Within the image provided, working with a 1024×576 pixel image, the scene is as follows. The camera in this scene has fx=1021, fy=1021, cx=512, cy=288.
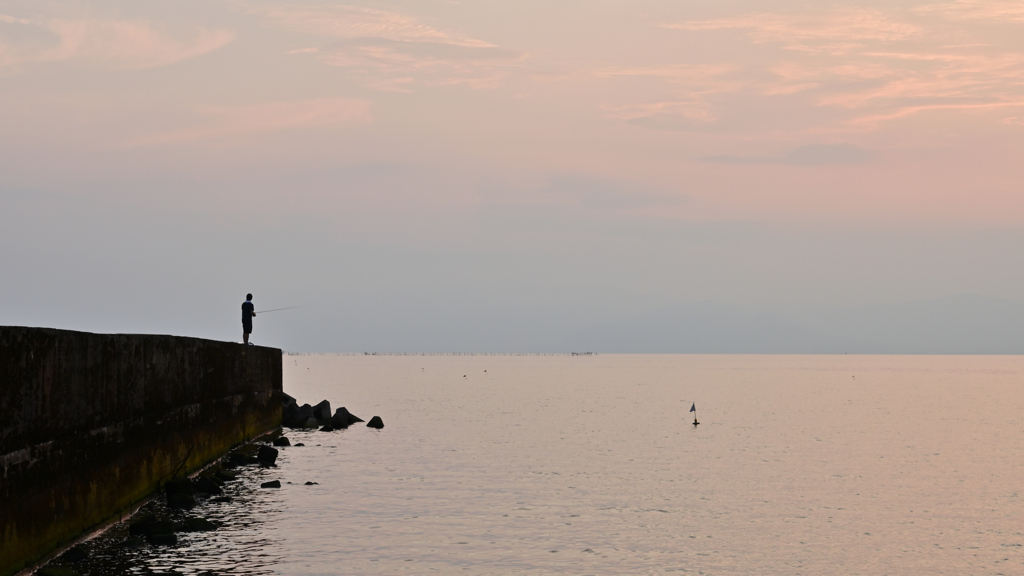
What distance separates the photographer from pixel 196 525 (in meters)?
15.3

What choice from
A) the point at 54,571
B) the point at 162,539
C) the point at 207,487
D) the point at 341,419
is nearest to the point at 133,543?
the point at 162,539

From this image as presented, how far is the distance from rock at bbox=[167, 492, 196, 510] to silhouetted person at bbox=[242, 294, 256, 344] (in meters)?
14.1

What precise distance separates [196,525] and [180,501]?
1765 mm

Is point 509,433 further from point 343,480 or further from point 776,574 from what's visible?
point 776,574

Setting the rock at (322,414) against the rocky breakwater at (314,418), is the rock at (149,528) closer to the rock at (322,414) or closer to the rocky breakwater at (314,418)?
the rocky breakwater at (314,418)

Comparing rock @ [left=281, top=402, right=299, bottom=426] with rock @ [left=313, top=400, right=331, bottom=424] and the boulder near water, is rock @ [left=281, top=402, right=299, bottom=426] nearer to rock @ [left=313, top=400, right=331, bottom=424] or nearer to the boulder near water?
the boulder near water

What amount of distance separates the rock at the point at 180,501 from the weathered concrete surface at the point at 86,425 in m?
0.43

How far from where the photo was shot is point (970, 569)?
1402cm

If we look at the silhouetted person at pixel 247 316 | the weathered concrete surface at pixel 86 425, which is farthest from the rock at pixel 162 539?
the silhouetted person at pixel 247 316

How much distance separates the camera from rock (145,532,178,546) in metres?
13.8

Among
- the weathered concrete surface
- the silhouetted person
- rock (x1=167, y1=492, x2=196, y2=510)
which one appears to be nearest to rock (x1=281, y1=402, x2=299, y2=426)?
the silhouetted person

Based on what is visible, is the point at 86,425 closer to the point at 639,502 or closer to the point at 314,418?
the point at 639,502

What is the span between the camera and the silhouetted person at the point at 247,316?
101 ft

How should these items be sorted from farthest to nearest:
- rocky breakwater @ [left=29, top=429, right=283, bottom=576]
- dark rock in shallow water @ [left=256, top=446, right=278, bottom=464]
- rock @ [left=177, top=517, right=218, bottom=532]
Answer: dark rock in shallow water @ [left=256, top=446, right=278, bottom=464]
rock @ [left=177, top=517, right=218, bottom=532]
rocky breakwater @ [left=29, top=429, right=283, bottom=576]
